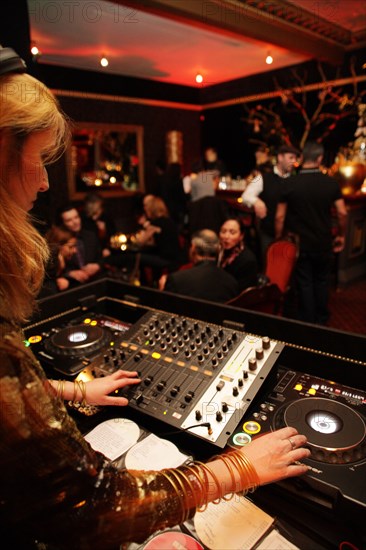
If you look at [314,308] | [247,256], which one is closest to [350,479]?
A: [247,256]

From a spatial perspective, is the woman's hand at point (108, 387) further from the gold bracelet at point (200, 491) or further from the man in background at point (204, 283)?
the man in background at point (204, 283)

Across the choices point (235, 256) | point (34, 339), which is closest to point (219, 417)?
point (34, 339)

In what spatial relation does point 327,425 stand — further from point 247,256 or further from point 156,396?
point 247,256

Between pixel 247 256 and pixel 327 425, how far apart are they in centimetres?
231

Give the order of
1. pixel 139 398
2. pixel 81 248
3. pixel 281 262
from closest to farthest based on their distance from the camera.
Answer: pixel 139 398, pixel 281 262, pixel 81 248

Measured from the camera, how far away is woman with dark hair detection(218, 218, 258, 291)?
3.04 m

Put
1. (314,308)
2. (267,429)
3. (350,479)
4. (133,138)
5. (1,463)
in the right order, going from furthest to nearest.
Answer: (133,138)
(314,308)
(267,429)
(350,479)
(1,463)

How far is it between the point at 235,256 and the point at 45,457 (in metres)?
2.69

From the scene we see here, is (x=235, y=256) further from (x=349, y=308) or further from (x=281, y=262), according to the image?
(x=349, y=308)

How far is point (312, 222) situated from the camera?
342 centimetres

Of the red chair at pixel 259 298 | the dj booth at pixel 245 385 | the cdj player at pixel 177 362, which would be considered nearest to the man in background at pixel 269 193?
the red chair at pixel 259 298

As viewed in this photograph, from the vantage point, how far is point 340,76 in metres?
6.00

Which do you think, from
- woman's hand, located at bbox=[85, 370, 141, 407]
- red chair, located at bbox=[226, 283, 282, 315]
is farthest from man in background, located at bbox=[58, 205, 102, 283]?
woman's hand, located at bbox=[85, 370, 141, 407]

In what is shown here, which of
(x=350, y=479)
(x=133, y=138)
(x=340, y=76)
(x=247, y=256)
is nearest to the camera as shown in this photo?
(x=350, y=479)
